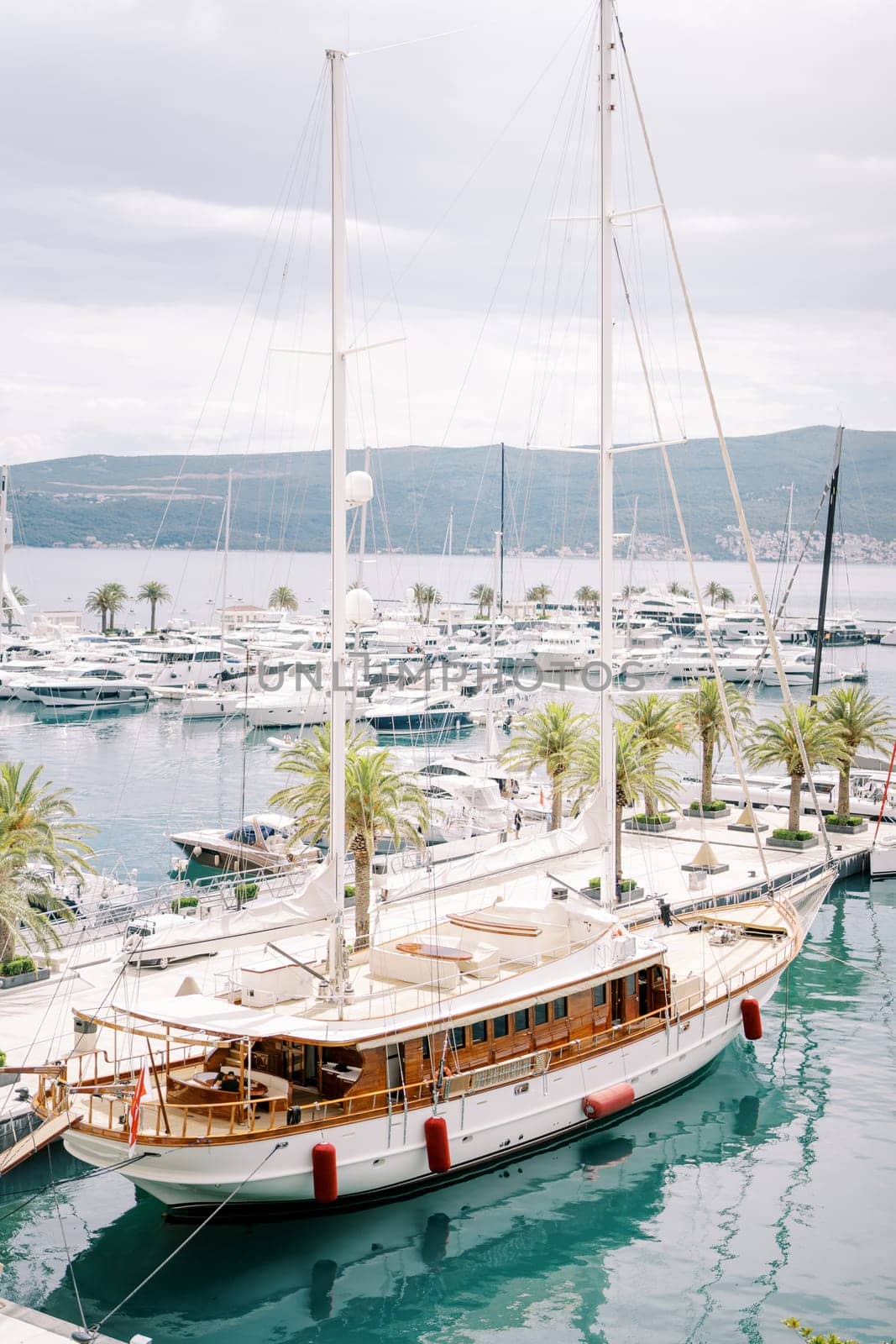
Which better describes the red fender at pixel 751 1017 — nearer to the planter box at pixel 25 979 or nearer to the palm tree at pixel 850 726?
the planter box at pixel 25 979

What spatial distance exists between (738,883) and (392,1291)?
67.0 ft

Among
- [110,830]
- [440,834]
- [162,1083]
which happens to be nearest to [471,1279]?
[162,1083]

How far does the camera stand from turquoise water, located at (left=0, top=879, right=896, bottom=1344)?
16.3m

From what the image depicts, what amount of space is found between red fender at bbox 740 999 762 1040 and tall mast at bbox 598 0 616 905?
3.38m

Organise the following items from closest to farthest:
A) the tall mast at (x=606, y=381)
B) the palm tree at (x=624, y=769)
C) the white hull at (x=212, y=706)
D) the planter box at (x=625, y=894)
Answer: the tall mast at (x=606, y=381) < the planter box at (x=625, y=894) < the palm tree at (x=624, y=769) < the white hull at (x=212, y=706)

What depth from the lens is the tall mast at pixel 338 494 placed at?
1891 centimetres

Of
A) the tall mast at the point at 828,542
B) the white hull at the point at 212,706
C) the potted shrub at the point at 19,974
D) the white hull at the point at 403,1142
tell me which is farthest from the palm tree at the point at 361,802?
the white hull at the point at 212,706

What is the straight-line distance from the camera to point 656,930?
2778cm

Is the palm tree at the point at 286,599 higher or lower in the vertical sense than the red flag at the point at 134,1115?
higher

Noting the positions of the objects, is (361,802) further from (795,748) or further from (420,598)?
(420,598)

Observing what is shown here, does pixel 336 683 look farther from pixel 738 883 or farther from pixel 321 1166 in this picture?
pixel 738 883

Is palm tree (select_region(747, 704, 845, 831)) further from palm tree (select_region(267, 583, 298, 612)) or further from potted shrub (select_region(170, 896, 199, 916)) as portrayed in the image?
palm tree (select_region(267, 583, 298, 612))

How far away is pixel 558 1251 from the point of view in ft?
59.7

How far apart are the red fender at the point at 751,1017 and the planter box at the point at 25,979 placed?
14265mm
